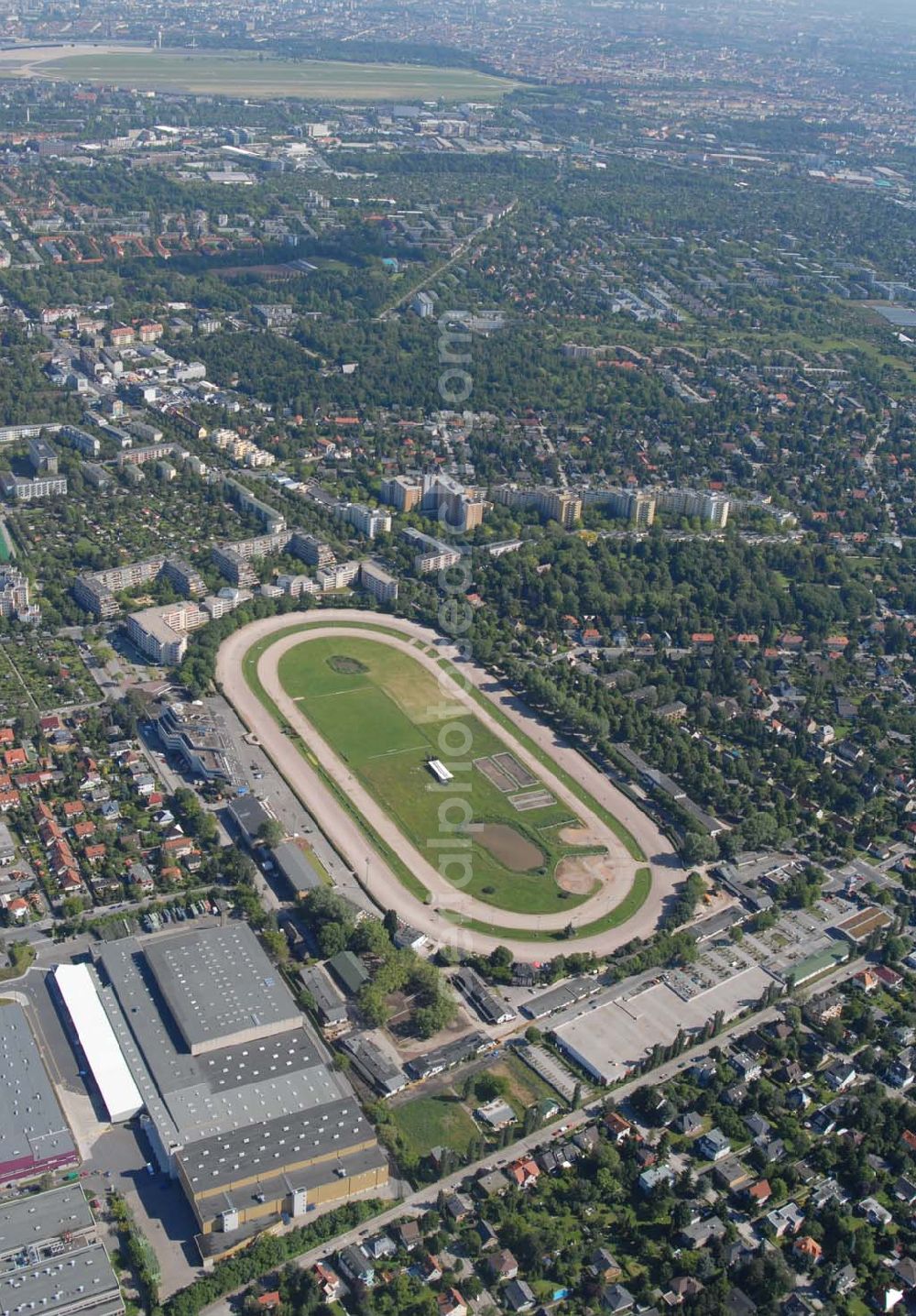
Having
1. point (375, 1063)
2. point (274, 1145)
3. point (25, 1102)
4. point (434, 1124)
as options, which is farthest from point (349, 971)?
point (25, 1102)

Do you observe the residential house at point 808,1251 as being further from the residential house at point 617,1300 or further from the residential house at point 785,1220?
the residential house at point 617,1300

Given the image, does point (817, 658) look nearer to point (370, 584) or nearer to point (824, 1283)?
point (370, 584)

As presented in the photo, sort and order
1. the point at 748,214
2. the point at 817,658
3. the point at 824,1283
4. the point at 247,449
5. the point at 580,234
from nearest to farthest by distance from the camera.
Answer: the point at 824,1283 → the point at 817,658 → the point at 247,449 → the point at 580,234 → the point at 748,214

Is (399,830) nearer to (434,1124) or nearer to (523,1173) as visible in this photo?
(434,1124)

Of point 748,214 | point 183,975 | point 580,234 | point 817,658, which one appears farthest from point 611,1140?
point 748,214

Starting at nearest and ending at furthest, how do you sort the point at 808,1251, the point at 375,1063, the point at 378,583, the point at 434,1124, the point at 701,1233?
the point at 808,1251
the point at 701,1233
the point at 434,1124
the point at 375,1063
the point at 378,583

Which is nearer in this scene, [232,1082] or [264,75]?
[232,1082]

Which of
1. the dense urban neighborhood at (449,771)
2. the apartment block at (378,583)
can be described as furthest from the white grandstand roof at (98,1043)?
the apartment block at (378,583)
